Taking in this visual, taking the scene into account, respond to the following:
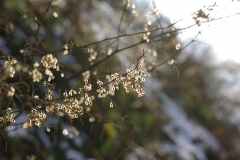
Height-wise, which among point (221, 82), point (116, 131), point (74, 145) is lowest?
point (74, 145)

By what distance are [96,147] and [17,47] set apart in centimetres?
214

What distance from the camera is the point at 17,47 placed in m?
5.64

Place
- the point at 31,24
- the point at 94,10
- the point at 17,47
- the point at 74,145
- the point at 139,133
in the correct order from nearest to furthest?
the point at 74,145 < the point at 17,47 < the point at 31,24 < the point at 139,133 < the point at 94,10

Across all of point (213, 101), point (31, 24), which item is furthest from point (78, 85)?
point (213, 101)

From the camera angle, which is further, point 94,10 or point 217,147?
point 217,147

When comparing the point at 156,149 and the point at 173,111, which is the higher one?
the point at 173,111

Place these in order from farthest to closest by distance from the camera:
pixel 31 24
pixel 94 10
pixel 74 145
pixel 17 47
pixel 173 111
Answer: pixel 173 111, pixel 94 10, pixel 31 24, pixel 17 47, pixel 74 145

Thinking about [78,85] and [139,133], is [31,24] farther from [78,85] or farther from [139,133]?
[139,133]

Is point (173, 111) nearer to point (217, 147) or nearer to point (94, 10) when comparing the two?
point (217, 147)

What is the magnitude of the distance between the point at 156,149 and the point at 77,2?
→ 3.48m

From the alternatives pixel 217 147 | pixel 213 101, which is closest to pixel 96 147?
pixel 217 147

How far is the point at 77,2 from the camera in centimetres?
714

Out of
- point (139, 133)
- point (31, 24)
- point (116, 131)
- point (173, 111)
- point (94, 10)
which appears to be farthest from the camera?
point (173, 111)

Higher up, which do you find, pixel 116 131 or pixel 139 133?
pixel 139 133
